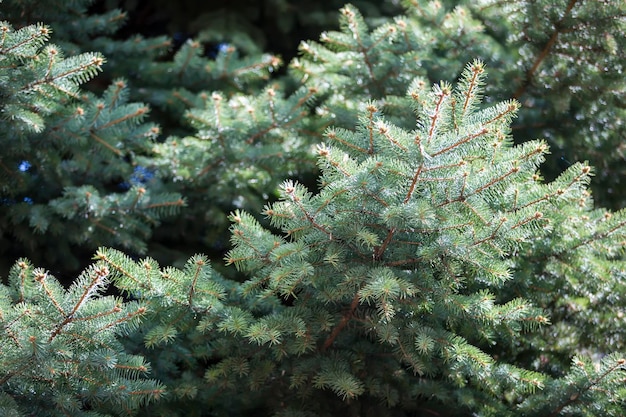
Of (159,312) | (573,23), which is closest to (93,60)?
(159,312)

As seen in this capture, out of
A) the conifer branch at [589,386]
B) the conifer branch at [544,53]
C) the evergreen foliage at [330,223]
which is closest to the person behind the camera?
the evergreen foliage at [330,223]

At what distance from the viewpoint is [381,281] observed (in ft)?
5.97

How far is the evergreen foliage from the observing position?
6.21 feet

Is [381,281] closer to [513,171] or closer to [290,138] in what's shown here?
[513,171]

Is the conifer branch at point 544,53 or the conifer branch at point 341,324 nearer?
the conifer branch at point 341,324

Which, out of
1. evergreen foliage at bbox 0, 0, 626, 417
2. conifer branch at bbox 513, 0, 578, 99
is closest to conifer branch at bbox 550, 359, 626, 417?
evergreen foliage at bbox 0, 0, 626, 417

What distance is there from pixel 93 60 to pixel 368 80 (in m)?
1.08

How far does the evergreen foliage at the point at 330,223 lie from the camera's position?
74.5 inches

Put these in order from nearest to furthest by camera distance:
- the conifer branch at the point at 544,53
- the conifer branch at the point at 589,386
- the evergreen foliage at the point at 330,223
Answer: the evergreen foliage at the point at 330,223
the conifer branch at the point at 589,386
the conifer branch at the point at 544,53

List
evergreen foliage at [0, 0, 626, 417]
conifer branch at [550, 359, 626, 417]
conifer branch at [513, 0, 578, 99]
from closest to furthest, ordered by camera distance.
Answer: evergreen foliage at [0, 0, 626, 417], conifer branch at [550, 359, 626, 417], conifer branch at [513, 0, 578, 99]

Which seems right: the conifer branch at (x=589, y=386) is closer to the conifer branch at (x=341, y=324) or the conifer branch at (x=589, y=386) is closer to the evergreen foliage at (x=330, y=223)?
the evergreen foliage at (x=330, y=223)

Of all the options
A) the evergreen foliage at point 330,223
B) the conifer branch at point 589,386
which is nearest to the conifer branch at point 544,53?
the evergreen foliage at point 330,223

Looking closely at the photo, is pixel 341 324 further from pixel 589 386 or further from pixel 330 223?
pixel 589 386

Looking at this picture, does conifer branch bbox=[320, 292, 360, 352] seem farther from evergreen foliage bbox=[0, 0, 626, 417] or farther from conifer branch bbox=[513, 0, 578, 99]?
conifer branch bbox=[513, 0, 578, 99]
